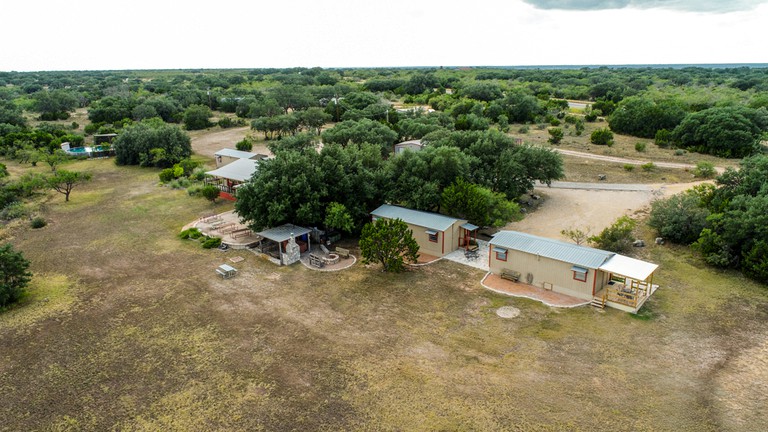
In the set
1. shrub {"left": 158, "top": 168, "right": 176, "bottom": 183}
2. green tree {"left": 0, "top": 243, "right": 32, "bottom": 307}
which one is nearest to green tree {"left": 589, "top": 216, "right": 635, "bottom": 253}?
green tree {"left": 0, "top": 243, "right": 32, "bottom": 307}

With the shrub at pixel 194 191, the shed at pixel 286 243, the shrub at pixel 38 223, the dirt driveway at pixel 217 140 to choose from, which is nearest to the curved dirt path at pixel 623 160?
the shed at pixel 286 243

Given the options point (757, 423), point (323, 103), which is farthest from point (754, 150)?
point (323, 103)

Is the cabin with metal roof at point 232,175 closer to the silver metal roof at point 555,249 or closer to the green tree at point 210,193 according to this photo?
the green tree at point 210,193

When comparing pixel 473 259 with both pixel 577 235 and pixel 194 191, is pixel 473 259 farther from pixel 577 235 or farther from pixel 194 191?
pixel 194 191

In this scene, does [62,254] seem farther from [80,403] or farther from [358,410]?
[358,410]

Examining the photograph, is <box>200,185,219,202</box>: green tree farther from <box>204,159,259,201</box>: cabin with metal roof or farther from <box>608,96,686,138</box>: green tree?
<box>608,96,686,138</box>: green tree
